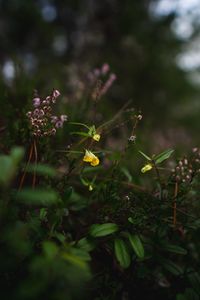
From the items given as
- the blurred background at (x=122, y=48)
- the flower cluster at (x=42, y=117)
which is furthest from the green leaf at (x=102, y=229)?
the blurred background at (x=122, y=48)

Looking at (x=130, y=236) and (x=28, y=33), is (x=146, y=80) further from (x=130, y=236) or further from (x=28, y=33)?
(x=130, y=236)

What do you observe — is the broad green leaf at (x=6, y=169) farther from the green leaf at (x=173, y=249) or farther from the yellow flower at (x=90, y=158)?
the green leaf at (x=173, y=249)

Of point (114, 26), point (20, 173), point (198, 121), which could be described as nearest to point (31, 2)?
point (114, 26)

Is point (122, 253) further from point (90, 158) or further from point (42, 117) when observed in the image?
point (42, 117)

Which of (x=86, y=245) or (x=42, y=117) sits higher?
(x=42, y=117)

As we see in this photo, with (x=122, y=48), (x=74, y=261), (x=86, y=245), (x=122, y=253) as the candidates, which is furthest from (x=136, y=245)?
(x=122, y=48)

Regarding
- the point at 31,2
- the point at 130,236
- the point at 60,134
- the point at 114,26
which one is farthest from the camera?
the point at 31,2
